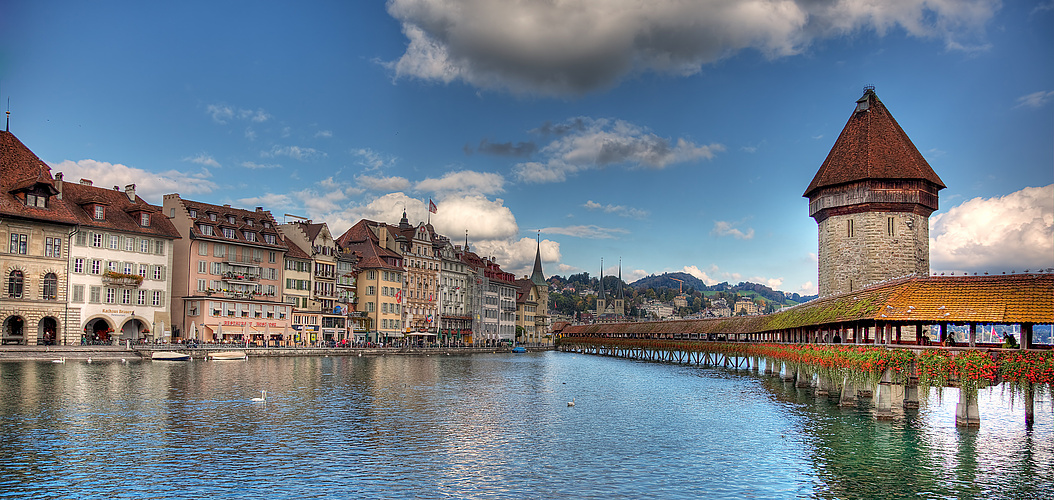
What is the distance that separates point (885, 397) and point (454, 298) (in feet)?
355

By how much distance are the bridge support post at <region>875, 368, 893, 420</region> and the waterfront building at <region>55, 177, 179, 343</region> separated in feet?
217

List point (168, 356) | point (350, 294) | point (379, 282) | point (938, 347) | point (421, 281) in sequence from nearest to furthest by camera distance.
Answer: point (938, 347), point (168, 356), point (350, 294), point (379, 282), point (421, 281)

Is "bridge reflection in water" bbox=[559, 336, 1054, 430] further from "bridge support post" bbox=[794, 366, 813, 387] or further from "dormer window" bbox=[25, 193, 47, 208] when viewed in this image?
"dormer window" bbox=[25, 193, 47, 208]

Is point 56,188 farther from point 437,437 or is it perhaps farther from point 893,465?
point 893,465

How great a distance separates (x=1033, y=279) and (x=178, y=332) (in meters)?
79.2

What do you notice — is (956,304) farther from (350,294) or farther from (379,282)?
(379,282)

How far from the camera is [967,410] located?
102 ft

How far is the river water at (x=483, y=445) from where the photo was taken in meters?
21.2

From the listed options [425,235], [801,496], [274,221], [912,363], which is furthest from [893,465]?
[425,235]

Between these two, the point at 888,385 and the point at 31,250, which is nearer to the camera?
the point at 888,385

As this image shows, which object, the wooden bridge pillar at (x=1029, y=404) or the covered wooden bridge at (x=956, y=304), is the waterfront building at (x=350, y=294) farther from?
the wooden bridge pillar at (x=1029, y=404)

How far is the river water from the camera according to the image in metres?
21.2

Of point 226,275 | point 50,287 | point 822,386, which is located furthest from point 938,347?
point 226,275

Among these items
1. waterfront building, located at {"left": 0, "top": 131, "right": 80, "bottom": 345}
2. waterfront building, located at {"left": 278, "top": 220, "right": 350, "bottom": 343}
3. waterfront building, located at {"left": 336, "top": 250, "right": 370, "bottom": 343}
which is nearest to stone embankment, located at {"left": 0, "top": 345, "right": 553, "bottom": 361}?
waterfront building, located at {"left": 0, "top": 131, "right": 80, "bottom": 345}
